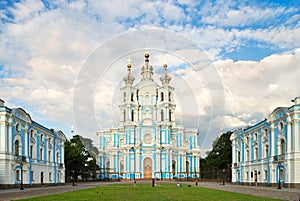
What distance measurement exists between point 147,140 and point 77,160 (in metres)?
23.6

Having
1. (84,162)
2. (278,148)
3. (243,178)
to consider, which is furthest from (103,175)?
(278,148)

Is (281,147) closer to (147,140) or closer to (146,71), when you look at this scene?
(147,140)

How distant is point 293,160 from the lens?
36.0m

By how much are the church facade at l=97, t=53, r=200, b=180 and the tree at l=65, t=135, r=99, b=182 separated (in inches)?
350

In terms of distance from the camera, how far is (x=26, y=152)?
4159 centimetres

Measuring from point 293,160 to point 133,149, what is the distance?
51943mm

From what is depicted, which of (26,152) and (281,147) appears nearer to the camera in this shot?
(281,147)

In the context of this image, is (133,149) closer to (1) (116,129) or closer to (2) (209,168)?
(1) (116,129)

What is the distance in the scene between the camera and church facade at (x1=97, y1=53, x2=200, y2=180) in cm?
8425

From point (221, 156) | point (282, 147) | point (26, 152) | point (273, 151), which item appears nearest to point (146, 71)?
point (221, 156)

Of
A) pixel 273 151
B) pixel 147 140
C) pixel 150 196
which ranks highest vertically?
pixel 273 151

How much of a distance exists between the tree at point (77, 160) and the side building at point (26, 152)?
7892mm

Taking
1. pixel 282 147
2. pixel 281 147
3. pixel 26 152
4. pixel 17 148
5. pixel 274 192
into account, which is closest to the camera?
pixel 274 192

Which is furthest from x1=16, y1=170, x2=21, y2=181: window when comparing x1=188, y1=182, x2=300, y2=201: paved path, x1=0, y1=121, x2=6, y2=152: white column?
x1=188, y1=182, x2=300, y2=201: paved path
